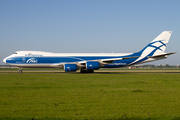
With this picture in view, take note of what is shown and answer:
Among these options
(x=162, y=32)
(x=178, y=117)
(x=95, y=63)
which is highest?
(x=162, y=32)

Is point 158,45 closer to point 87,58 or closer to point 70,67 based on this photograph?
point 87,58

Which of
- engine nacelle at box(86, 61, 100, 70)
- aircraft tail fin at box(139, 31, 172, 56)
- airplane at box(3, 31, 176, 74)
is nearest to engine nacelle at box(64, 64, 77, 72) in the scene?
airplane at box(3, 31, 176, 74)

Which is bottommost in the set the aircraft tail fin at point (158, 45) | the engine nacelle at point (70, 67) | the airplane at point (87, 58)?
the engine nacelle at point (70, 67)

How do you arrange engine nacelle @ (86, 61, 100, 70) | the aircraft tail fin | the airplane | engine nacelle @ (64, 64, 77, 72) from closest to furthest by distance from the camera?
engine nacelle @ (64, 64, 77, 72) < engine nacelle @ (86, 61, 100, 70) < the airplane < the aircraft tail fin

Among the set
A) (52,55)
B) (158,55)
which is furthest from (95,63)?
(158,55)

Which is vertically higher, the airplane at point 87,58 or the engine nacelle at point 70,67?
the airplane at point 87,58

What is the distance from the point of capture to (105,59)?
40625mm

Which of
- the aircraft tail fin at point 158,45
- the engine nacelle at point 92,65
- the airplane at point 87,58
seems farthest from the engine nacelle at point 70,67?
the aircraft tail fin at point 158,45

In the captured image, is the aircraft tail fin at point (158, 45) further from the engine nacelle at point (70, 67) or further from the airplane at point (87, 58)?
the engine nacelle at point (70, 67)

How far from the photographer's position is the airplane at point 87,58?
129 feet

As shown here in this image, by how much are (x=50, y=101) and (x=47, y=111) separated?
1940 millimetres

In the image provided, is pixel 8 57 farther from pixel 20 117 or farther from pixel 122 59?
pixel 20 117

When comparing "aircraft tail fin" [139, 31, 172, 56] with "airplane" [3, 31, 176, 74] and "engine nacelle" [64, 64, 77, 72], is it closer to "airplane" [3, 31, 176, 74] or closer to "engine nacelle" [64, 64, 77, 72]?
"airplane" [3, 31, 176, 74]

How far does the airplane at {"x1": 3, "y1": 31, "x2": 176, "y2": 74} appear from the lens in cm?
3931
